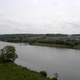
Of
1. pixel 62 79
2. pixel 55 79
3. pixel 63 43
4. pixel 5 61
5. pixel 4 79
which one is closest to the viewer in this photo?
pixel 4 79

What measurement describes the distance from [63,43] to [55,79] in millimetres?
82426

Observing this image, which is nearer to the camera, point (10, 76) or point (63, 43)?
point (10, 76)

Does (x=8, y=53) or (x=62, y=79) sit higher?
(x=8, y=53)

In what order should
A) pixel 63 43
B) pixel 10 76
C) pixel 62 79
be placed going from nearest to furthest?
1. pixel 10 76
2. pixel 62 79
3. pixel 63 43

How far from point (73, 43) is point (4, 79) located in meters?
80.7

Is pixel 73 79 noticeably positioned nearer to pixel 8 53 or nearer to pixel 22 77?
pixel 22 77

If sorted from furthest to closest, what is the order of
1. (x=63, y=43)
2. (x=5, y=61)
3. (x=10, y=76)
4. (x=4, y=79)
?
1. (x=63, y=43)
2. (x=5, y=61)
3. (x=10, y=76)
4. (x=4, y=79)

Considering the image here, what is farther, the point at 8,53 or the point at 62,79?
the point at 8,53

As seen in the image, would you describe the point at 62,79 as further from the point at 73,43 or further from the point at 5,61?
the point at 73,43

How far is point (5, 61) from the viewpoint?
29328 mm

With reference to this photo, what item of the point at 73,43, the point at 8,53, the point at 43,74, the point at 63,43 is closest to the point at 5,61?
the point at 8,53

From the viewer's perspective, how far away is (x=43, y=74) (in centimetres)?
2252

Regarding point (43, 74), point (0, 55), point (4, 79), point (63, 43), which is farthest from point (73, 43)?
point (4, 79)

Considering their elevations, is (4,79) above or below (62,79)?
above
